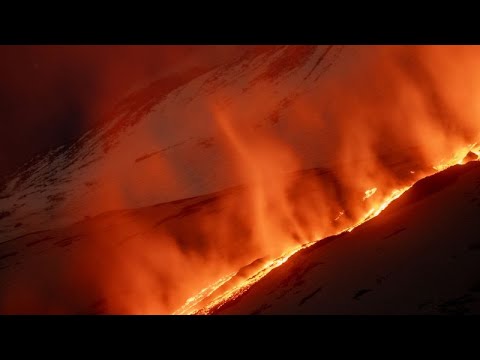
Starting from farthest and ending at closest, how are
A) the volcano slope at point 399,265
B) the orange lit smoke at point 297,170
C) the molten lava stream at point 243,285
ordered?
Result: the orange lit smoke at point 297,170, the molten lava stream at point 243,285, the volcano slope at point 399,265

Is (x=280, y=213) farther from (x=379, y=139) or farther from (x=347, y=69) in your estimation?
(x=347, y=69)

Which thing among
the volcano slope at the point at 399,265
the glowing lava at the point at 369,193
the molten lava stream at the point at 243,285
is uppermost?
the glowing lava at the point at 369,193

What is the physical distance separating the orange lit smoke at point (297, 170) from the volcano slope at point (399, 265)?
1.08 m

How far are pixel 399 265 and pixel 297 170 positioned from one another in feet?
19.9

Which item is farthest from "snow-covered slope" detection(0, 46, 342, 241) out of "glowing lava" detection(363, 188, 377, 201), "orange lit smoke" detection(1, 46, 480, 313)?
"glowing lava" detection(363, 188, 377, 201)

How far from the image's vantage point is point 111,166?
13.7 metres

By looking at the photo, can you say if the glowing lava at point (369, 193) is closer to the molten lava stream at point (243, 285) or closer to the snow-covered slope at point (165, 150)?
the molten lava stream at point (243, 285)

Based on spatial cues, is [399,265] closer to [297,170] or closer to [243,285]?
[243,285]

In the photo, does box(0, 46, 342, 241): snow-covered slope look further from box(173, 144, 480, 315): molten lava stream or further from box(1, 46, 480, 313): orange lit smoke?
box(173, 144, 480, 315): molten lava stream

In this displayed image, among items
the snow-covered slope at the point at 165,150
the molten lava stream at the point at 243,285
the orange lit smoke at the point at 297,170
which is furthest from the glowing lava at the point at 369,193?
the snow-covered slope at the point at 165,150

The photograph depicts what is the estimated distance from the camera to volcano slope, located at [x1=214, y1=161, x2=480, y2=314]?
12.1 feet

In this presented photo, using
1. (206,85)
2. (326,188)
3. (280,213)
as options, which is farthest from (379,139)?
(206,85)

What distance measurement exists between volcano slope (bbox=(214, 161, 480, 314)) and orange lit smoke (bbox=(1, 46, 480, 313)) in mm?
1084

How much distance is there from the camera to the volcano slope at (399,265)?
3.70 meters
